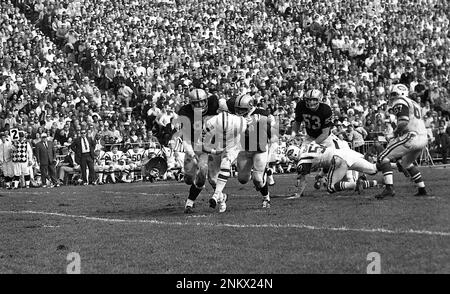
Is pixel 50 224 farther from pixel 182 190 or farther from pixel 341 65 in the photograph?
pixel 341 65

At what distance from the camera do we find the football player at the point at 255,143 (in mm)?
13320

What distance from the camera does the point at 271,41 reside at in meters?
31.9

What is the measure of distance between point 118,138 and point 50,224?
1346cm

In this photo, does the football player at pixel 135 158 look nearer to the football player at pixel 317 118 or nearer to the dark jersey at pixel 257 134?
the football player at pixel 317 118

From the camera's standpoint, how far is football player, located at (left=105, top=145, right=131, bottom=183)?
24.6 m

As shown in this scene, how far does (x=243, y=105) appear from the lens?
1326 cm

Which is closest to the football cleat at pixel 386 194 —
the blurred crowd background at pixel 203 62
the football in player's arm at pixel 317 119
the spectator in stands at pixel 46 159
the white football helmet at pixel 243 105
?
the football in player's arm at pixel 317 119

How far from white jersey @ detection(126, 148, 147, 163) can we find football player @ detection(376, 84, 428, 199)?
12.2m

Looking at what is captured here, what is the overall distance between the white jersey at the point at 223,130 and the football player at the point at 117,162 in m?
11.8

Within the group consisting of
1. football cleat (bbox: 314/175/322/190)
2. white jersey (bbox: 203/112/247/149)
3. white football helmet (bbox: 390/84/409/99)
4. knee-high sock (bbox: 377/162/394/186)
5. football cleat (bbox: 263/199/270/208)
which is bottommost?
football cleat (bbox: 314/175/322/190)

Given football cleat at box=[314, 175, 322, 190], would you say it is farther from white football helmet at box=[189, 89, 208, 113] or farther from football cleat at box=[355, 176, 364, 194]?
white football helmet at box=[189, 89, 208, 113]

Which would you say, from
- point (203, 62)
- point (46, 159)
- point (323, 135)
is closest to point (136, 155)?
point (46, 159)

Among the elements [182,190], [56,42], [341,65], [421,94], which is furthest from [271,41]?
[182,190]

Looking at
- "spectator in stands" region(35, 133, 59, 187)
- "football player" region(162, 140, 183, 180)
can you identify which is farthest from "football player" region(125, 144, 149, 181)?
"spectator in stands" region(35, 133, 59, 187)
